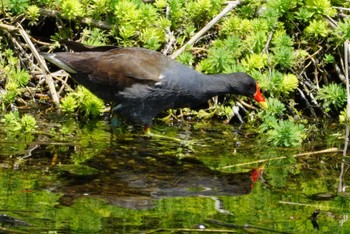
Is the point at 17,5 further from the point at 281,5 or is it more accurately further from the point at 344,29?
the point at 344,29

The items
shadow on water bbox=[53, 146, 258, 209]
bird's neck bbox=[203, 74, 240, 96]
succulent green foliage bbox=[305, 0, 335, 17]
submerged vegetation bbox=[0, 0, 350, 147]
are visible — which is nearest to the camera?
shadow on water bbox=[53, 146, 258, 209]

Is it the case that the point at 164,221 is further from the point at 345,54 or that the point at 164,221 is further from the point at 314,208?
the point at 345,54

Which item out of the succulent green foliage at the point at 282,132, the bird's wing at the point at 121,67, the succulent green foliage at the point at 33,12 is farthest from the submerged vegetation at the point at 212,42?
the bird's wing at the point at 121,67

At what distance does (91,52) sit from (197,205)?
2.38 metres

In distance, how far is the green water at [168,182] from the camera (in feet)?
14.5

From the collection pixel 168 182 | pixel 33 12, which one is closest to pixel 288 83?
pixel 168 182

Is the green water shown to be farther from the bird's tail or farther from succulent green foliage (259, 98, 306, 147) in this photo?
the bird's tail

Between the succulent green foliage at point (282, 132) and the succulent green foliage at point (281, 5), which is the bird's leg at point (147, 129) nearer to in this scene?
the succulent green foliage at point (282, 132)

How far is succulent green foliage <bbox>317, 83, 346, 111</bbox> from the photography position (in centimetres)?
727

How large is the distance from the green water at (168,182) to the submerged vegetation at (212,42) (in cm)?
42

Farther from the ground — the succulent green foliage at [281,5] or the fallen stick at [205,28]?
the succulent green foliage at [281,5]

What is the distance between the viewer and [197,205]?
4.82 meters

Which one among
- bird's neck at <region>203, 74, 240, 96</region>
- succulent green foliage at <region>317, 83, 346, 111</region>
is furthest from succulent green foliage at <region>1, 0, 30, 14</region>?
succulent green foliage at <region>317, 83, 346, 111</region>

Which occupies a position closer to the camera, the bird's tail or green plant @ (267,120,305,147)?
green plant @ (267,120,305,147)
